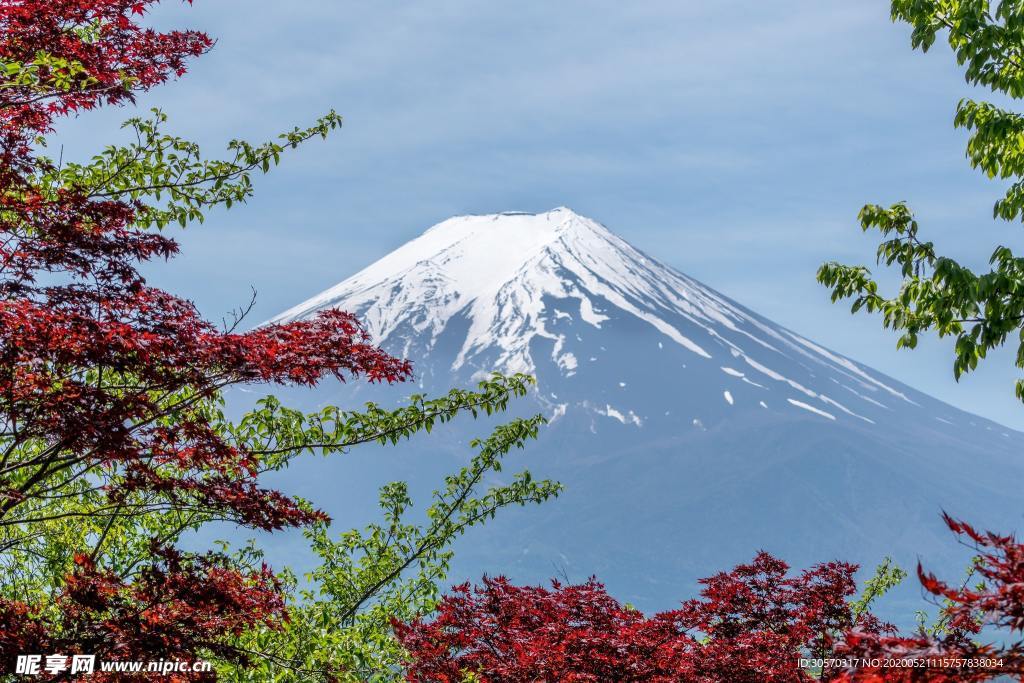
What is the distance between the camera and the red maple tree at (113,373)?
5.80m

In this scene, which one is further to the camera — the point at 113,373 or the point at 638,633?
the point at 638,633

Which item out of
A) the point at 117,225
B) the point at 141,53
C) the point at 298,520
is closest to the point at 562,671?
the point at 298,520

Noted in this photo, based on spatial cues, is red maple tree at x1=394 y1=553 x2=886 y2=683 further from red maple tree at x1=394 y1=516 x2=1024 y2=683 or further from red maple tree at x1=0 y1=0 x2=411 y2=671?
red maple tree at x1=0 y1=0 x2=411 y2=671

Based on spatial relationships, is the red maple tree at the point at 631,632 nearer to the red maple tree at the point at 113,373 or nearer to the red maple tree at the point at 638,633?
the red maple tree at the point at 638,633

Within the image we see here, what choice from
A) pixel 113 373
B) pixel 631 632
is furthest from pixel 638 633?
pixel 113 373

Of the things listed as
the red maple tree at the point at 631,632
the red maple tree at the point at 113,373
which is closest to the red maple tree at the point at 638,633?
the red maple tree at the point at 631,632

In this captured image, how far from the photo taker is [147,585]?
6270mm

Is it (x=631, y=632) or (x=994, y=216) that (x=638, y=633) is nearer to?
(x=631, y=632)

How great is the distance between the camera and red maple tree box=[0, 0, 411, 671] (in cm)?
580

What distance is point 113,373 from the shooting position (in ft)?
21.7

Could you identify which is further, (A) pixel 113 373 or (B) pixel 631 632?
(B) pixel 631 632

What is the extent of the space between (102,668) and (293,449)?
2248 mm

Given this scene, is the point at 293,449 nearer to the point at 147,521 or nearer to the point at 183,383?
the point at 183,383

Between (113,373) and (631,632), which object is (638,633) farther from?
(113,373)
